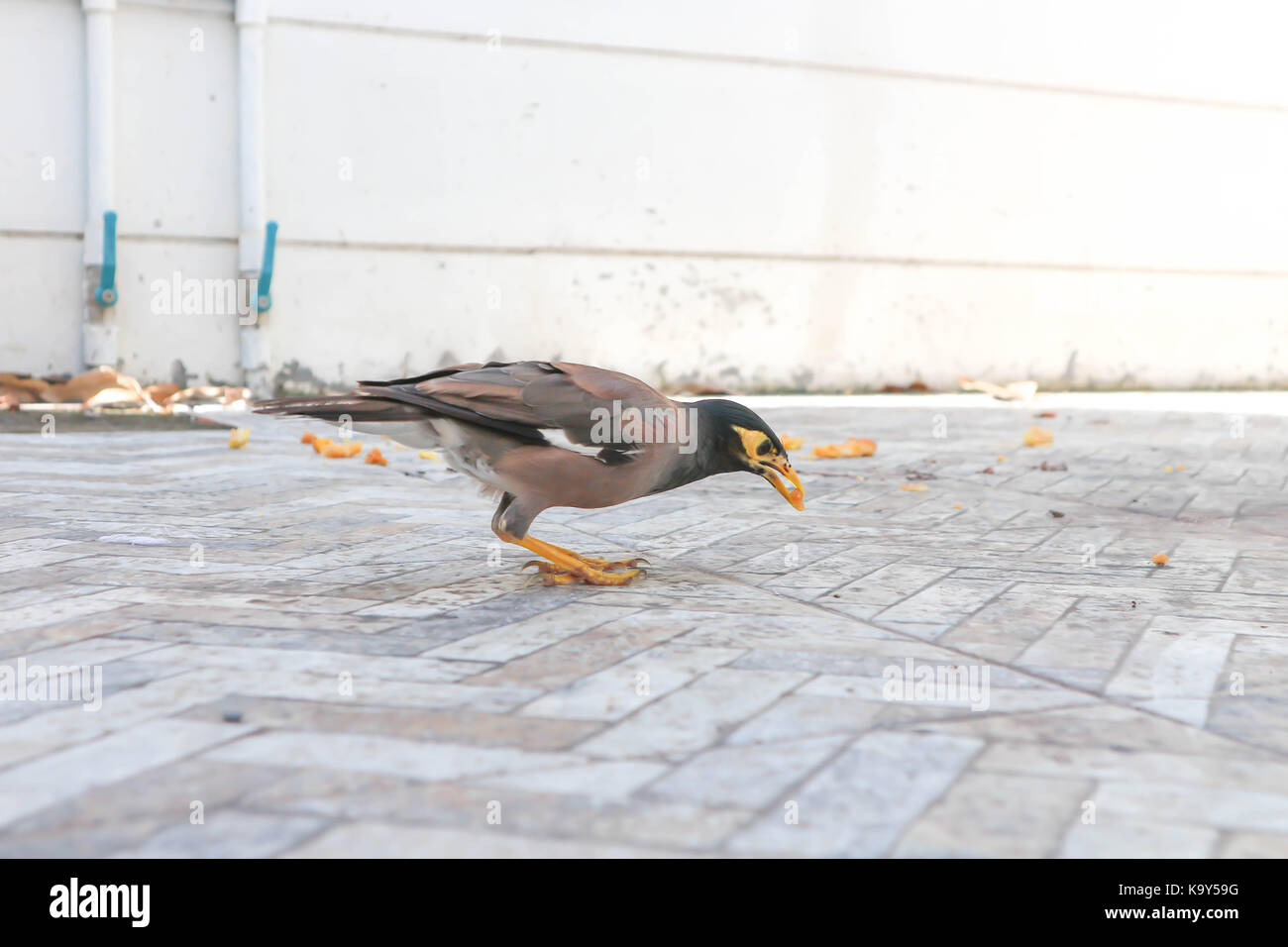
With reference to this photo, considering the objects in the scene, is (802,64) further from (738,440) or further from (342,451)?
(738,440)

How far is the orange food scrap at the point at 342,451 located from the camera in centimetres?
599

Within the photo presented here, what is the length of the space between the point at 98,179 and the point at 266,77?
131 centimetres

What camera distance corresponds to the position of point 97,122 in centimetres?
820

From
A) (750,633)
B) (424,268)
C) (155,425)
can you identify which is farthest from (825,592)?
(424,268)

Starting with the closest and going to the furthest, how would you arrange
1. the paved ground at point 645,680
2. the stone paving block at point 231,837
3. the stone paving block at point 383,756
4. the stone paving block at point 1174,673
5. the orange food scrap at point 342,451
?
the stone paving block at point 231,837, the paved ground at point 645,680, the stone paving block at point 383,756, the stone paving block at point 1174,673, the orange food scrap at point 342,451

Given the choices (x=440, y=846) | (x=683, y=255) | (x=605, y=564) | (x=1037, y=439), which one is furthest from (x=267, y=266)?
(x=440, y=846)

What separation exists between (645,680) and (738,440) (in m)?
1.05

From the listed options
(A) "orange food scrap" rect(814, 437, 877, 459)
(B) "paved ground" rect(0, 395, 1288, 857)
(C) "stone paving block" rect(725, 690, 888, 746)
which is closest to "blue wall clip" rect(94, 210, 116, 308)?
(B) "paved ground" rect(0, 395, 1288, 857)

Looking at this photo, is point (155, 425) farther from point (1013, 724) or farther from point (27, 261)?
point (1013, 724)

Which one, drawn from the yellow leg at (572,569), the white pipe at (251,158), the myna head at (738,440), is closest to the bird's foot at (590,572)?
the yellow leg at (572,569)

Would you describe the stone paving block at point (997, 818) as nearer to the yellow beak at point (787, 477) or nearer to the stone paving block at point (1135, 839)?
the stone paving block at point (1135, 839)

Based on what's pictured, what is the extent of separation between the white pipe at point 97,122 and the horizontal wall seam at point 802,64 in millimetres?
1080

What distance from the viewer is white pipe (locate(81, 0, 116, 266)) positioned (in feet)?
26.8

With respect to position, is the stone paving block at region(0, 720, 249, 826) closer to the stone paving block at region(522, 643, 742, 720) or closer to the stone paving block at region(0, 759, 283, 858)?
the stone paving block at region(0, 759, 283, 858)
